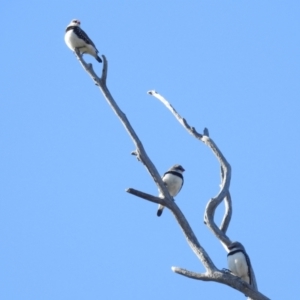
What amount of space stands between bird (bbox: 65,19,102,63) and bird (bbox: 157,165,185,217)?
7.91 ft

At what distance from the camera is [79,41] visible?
1441 cm

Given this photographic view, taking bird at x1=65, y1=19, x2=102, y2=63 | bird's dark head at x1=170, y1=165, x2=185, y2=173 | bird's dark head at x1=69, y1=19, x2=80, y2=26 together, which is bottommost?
bird's dark head at x1=170, y1=165, x2=185, y2=173

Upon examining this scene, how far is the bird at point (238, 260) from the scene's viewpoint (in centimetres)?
1091

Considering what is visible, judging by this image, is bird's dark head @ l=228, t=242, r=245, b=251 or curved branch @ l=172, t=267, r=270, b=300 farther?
bird's dark head @ l=228, t=242, r=245, b=251

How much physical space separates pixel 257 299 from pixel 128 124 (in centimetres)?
269

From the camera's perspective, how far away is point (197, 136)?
427 inches

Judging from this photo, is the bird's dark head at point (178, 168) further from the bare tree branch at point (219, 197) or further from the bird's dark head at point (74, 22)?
the bird's dark head at point (74, 22)

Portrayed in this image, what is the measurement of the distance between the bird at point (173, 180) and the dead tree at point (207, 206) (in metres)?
2.53

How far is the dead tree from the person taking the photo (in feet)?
30.3

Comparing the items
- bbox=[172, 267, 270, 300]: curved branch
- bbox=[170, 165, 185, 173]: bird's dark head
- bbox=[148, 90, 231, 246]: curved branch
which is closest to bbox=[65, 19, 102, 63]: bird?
bbox=[170, 165, 185, 173]: bird's dark head

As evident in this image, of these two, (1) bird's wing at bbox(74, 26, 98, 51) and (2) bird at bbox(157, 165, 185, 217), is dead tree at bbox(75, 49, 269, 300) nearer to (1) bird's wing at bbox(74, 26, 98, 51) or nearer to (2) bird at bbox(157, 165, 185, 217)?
(2) bird at bbox(157, 165, 185, 217)

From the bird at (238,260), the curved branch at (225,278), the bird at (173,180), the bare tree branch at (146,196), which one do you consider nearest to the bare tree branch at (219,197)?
the bird at (238,260)

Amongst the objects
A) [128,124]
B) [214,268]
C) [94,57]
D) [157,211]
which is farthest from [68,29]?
[214,268]

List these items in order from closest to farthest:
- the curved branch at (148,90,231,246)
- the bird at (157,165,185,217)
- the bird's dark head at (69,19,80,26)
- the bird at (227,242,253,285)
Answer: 1. the curved branch at (148,90,231,246)
2. the bird at (227,242,253,285)
3. the bird at (157,165,185,217)
4. the bird's dark head at (69,19,80,26)
